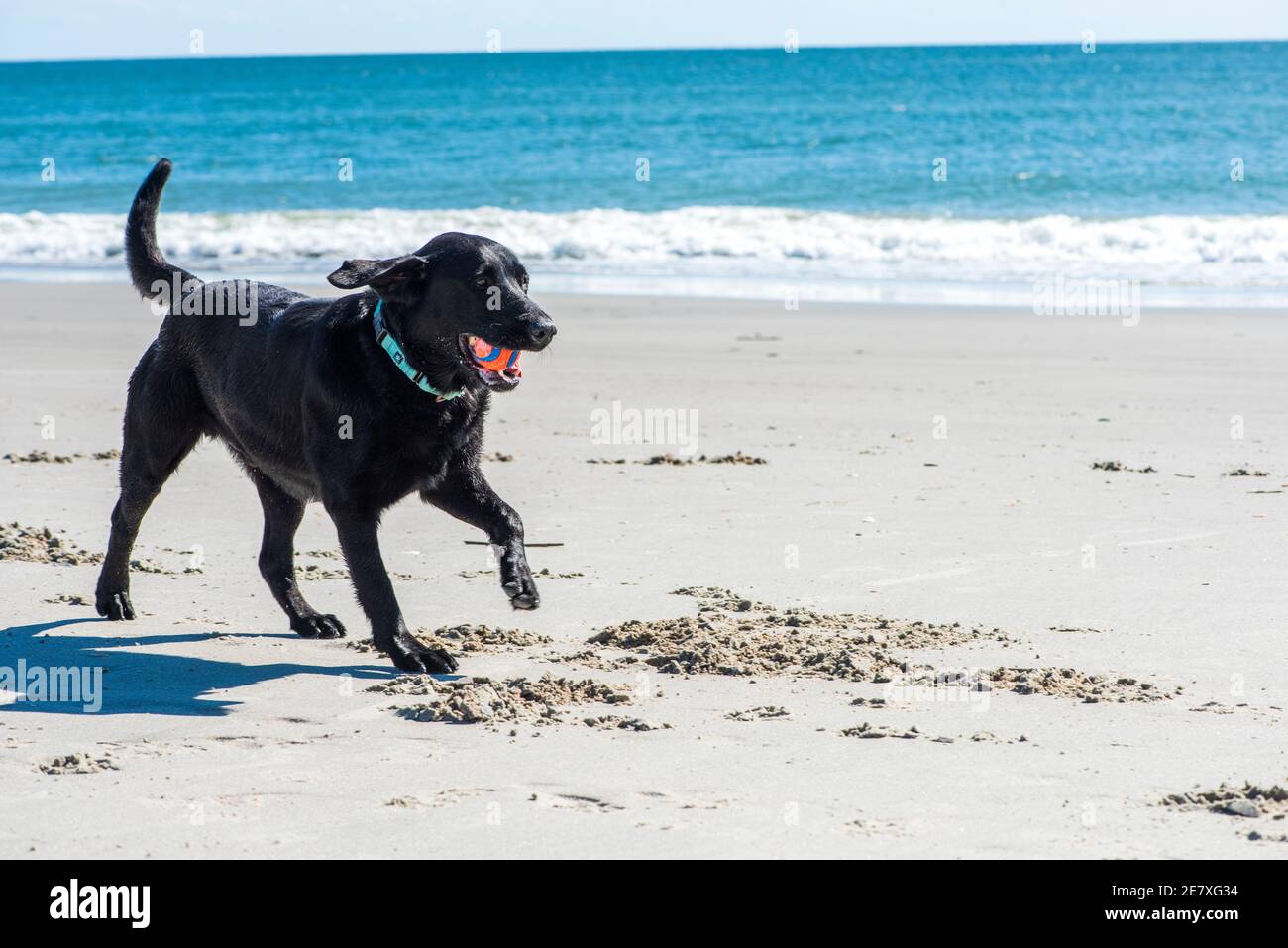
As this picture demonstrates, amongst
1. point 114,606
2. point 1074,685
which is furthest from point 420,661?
point 1074,685

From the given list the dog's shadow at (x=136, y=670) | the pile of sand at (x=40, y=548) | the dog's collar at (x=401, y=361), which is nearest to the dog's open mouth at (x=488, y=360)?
the dog's collar at (x=401, y=361)

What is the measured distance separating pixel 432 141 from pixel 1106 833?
40.6m

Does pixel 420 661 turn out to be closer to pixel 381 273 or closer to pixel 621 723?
pixel 621 723

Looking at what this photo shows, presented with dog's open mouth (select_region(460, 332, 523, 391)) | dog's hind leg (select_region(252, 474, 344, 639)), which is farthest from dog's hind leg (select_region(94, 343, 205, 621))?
dog's open mouth (select_region(460, 332, 523, 391))

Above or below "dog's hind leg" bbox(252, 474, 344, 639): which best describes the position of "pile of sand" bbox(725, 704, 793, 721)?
below

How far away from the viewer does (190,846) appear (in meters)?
3.19

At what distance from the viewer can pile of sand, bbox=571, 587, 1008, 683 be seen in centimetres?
464

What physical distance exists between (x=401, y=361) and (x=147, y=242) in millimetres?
1746

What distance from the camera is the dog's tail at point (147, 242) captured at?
Result: 18.3ft

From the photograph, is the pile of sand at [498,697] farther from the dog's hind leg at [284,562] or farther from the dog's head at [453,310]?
the dog's head at [453,310]

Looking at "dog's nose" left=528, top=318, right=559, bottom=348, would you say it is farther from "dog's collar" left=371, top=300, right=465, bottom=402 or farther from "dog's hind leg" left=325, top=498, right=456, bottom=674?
"dog's hind leg" left=325, top=498, right=456, bottom=674

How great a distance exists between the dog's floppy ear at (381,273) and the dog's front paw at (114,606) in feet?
5.27
